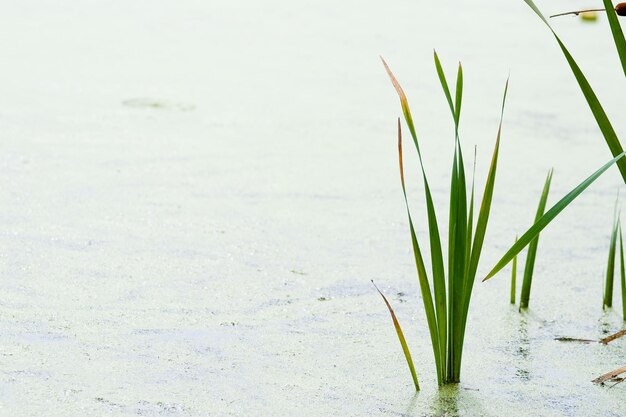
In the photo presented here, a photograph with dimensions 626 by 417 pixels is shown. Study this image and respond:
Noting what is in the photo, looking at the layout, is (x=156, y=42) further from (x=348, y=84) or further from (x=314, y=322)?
(x=314, y=322)

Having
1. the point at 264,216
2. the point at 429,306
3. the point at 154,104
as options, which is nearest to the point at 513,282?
the point at 429,306

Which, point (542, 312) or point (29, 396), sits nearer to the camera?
point (29, 396)

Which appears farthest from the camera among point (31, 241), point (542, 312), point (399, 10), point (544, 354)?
point (399, 10)

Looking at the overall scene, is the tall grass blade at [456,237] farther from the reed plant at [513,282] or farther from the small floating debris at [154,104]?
the small floating debris at [154,104]

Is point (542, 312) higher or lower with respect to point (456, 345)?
lower

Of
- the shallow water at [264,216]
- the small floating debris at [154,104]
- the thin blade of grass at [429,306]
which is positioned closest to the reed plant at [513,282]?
the shallow water at [264,216]

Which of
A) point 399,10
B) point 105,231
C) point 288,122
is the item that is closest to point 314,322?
point 105,231

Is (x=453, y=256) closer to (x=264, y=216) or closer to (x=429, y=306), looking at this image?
(x=429, y=306)
